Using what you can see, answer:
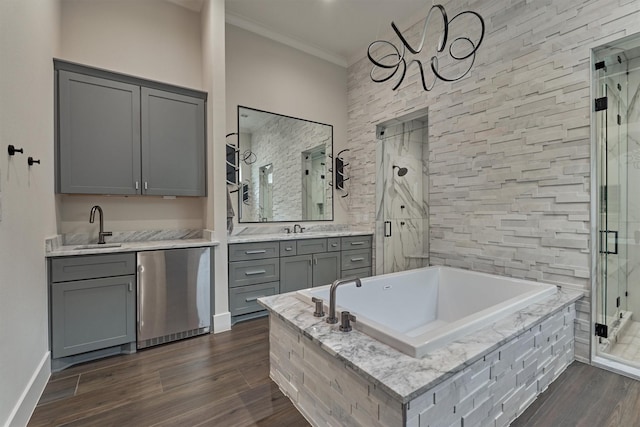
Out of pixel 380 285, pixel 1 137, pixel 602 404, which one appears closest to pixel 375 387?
pixel 380 285

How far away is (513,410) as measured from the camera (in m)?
1.61

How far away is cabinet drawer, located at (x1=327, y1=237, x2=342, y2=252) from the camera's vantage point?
368 cm

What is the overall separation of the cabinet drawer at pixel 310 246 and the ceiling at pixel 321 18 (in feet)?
8.80

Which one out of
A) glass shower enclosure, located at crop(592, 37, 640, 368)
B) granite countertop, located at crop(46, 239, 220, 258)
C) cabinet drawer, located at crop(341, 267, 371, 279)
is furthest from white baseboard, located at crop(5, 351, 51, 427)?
glass shower enclosure, located at crop(592, 37, 640, 368)

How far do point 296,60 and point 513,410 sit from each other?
427 cm

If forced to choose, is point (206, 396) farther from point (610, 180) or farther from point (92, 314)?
point (610, 180)

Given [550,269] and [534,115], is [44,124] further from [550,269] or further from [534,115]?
[550,269]

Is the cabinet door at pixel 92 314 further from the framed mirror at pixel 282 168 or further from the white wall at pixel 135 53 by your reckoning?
the framed mirror at pixel 282 168

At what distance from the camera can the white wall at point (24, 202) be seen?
4.61ft

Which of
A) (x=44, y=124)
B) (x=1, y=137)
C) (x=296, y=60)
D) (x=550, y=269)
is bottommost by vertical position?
(x=550, y=269)

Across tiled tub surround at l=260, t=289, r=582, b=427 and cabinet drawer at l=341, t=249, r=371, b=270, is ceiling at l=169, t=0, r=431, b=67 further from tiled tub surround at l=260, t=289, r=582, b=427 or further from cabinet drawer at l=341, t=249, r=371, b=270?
tiled tub surround at l=260, t=289, r=582, b=427

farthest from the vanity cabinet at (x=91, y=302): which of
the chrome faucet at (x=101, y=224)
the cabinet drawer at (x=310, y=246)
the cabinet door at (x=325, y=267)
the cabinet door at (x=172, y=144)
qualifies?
the cabinet door at (x=325, y=267)

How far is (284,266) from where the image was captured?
3.32 metres

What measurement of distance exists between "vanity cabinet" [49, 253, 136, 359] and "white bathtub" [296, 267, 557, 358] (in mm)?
1501
